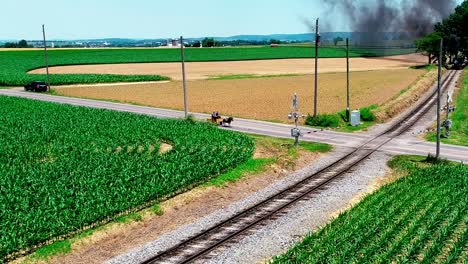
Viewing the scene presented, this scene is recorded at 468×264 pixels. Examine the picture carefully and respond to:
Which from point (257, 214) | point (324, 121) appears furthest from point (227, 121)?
point (257, 214)

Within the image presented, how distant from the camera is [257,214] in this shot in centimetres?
2761

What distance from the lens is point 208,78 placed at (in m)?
117

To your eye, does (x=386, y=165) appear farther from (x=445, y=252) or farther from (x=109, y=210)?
(x=109, y=210)

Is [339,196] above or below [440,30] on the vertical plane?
below

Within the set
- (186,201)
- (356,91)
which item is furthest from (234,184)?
(356,91)

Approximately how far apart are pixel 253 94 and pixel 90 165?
5104cm

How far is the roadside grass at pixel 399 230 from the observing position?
67.6 ft

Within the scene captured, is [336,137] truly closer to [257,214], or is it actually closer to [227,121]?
[227,121]

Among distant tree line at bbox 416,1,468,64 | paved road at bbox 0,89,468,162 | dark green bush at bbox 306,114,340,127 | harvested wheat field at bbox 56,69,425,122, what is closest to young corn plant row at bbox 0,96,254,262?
paved road at bbox 0,89,468,162

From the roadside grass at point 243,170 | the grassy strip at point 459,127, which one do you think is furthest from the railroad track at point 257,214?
the grassy strip at point 459,127

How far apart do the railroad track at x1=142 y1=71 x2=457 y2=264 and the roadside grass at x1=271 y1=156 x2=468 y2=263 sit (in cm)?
355

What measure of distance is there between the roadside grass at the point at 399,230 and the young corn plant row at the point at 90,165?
419 inches

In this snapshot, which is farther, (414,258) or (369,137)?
A: (369,137)

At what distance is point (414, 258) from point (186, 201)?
14051 millimetres
